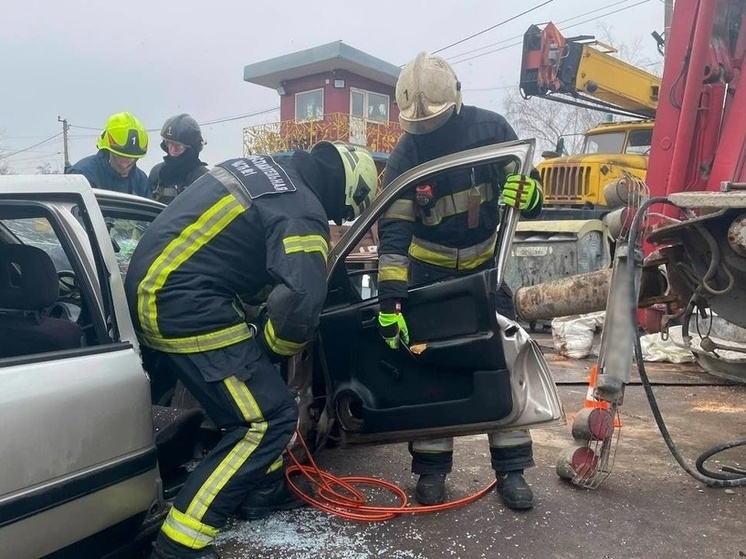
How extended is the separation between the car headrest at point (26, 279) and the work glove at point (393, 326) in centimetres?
126

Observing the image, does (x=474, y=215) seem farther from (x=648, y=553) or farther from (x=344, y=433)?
(x=648, y=553)

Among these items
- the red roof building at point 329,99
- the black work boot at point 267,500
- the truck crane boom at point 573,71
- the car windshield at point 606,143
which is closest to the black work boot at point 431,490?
the black work boot at point 267,500

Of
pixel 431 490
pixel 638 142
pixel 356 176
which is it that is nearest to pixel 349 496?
pixel 431 490

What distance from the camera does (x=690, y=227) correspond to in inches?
113

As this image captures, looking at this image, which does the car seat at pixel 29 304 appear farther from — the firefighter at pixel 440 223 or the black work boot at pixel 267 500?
the firefighter at pixel 440 223

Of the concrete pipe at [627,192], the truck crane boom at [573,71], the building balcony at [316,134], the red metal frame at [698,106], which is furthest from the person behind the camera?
the building balcony at [316,134]

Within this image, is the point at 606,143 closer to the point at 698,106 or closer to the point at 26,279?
the point at 698,106

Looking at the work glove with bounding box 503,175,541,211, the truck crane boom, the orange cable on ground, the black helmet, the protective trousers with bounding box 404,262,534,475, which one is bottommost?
the orange cable on ground

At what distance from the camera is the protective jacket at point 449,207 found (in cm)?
296

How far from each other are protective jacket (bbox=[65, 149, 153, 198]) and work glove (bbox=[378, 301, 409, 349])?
256 cm

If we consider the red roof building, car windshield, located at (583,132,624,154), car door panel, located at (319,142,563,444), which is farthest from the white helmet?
the red roof building

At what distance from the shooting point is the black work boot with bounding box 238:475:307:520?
9.46 feet

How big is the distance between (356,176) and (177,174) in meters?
2.59

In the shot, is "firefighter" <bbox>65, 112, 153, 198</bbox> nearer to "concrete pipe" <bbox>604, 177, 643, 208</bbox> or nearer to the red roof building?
"concrete pipe" <bbox>604, 177, 643, 208</bbox>
